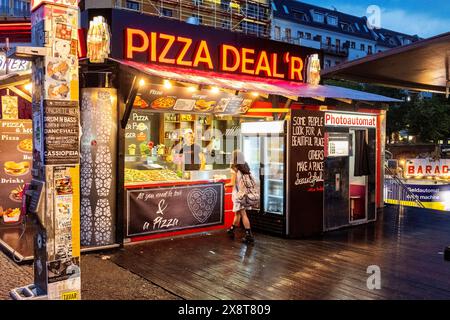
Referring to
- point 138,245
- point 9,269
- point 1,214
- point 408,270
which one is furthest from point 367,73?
point 1,214

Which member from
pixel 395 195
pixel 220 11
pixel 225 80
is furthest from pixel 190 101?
pixel 220 11

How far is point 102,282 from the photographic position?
6.07 m

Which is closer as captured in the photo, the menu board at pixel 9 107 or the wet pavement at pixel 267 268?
the wet pavement at pixel 267 268

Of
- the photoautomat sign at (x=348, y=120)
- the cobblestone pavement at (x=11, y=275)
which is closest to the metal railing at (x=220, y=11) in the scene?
the photoautomat sign at (x=348, y=120)

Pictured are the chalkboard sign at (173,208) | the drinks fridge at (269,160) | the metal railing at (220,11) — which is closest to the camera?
the chalkboard sign at (173,208)

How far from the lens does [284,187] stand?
8.73m

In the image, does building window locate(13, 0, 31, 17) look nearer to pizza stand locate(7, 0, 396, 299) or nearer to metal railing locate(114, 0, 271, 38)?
pizza stand locate(7, 0, 396, 299)

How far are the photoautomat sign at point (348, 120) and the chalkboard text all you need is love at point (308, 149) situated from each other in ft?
1.18

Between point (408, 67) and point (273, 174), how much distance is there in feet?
11.0

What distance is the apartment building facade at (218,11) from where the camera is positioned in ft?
108

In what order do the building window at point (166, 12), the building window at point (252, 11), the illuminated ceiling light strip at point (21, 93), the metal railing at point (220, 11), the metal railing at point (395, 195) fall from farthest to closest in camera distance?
the building window at point (252, 11) < the building window at point (166, 12) < the metal railing at point (220, 11) < the metal railing at point (395, 195) < the illuminated ceiling light strip at point (21, 93)

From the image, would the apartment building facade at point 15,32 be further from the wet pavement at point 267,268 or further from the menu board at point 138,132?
the wet pavement at point 267,268

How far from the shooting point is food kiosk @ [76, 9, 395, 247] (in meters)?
7.80
